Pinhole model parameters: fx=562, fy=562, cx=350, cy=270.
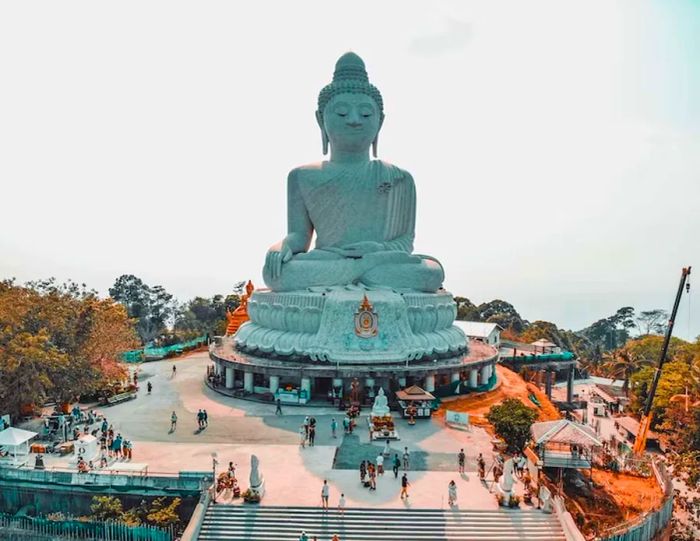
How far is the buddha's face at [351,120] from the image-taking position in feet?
91.9

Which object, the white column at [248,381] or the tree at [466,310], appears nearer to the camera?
the white column at [248,381]

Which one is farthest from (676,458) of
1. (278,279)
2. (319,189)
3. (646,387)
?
(319,189)

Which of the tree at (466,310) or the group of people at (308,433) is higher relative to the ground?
the tree at (466,310)

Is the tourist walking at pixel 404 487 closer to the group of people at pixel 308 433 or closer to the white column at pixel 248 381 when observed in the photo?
the group of people at pixel 308 433

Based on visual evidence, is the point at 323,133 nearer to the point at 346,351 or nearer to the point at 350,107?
the point at 350,107

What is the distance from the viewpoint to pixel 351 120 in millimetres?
27734

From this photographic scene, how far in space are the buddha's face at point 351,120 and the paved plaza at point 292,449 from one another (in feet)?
45.2

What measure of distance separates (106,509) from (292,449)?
537 centimetres

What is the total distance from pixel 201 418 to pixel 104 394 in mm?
6238

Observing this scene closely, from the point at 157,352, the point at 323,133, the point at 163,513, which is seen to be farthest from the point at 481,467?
the point at 157,352

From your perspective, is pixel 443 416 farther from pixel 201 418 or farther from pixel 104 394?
pixel 104 394

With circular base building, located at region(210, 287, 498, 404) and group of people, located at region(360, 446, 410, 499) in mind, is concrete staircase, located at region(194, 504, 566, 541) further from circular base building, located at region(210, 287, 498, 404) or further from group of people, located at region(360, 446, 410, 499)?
circular base building, located at region(210, 287, 498, 404)

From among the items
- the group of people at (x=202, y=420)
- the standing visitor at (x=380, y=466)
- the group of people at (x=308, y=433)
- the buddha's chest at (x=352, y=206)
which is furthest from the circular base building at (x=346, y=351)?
the standing visitor at (x=380, y=466)

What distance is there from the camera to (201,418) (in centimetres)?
1930
